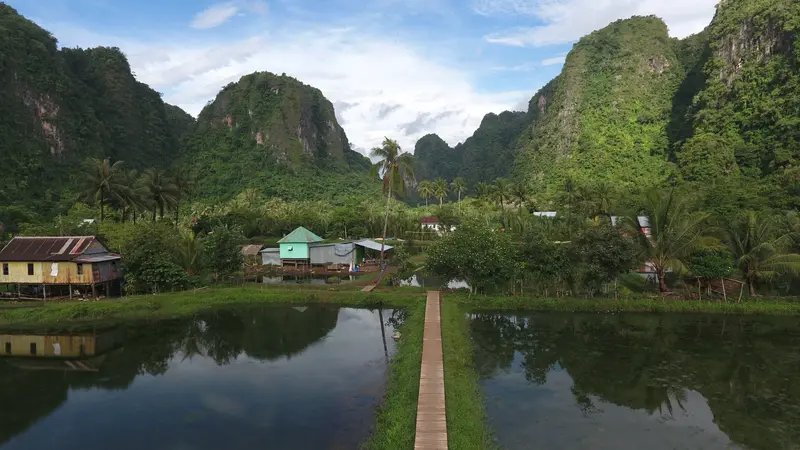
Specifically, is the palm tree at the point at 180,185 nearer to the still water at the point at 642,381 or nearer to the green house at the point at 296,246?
the green house at the point at 296,246

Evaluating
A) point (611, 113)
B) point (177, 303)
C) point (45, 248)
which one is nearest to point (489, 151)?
point (611, 113)

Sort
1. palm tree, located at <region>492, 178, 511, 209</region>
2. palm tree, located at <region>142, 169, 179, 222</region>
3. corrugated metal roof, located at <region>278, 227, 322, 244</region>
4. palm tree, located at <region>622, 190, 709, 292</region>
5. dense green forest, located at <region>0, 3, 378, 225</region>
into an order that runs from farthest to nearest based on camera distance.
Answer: dense green forest, located at <region>0, 3, 378, 225</region> → palm tree, located at <region>492, 178, 511, 209</region> → corrugated metal roof, located at <region>278, 227, 322, 244</region> → palm tree, located at <region>142, 169, 179, 222</region> → palm tree, located at <region>622, 190, 709, 292</region>

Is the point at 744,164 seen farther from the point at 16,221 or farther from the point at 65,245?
the point at 16,221

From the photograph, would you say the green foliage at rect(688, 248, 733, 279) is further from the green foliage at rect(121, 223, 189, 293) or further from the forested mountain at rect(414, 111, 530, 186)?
the forested mountain at rect(414, 111, 530, 186)

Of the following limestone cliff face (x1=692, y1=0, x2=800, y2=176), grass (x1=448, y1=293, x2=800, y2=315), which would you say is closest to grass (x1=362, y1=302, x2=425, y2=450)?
grass (x1=448, y1=293, x2=800, y2=315)

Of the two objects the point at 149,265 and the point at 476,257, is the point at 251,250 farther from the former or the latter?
the point at 476,257

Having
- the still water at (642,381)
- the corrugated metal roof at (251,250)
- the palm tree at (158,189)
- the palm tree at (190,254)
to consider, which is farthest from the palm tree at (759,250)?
the palm tree at (158,189)
